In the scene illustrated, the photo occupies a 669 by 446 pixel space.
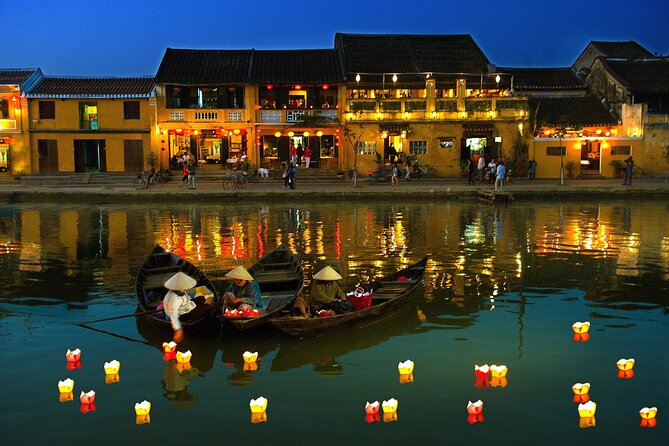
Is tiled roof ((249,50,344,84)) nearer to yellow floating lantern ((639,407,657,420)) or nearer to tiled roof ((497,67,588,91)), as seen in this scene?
tiled roof ((497,67,588,91))

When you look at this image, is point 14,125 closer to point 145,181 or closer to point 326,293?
point 145,181

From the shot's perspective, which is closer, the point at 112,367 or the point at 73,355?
the point at 112,367

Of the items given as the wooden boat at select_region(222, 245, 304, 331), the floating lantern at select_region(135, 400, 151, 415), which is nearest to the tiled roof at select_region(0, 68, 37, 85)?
the wooden boat at select_region(222, 245, 304, 331)

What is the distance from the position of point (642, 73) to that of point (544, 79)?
5.39m

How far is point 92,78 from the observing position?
3903cm

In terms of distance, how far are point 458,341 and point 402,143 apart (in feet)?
90.5

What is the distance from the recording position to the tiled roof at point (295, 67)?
122 feet

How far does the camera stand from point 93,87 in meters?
37.9

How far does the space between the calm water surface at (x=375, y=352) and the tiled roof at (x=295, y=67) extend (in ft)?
63.7

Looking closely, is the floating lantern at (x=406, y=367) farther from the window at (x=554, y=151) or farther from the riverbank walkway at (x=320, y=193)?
the window at (x=554, y=151)

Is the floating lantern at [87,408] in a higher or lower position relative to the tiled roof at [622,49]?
lower

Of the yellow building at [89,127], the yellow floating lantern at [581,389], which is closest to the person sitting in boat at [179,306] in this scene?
the yellow floating lantern at [581,389]

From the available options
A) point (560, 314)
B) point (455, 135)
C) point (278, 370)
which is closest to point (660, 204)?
point (455, 135)

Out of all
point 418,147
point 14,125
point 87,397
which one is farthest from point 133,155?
point 87,397
